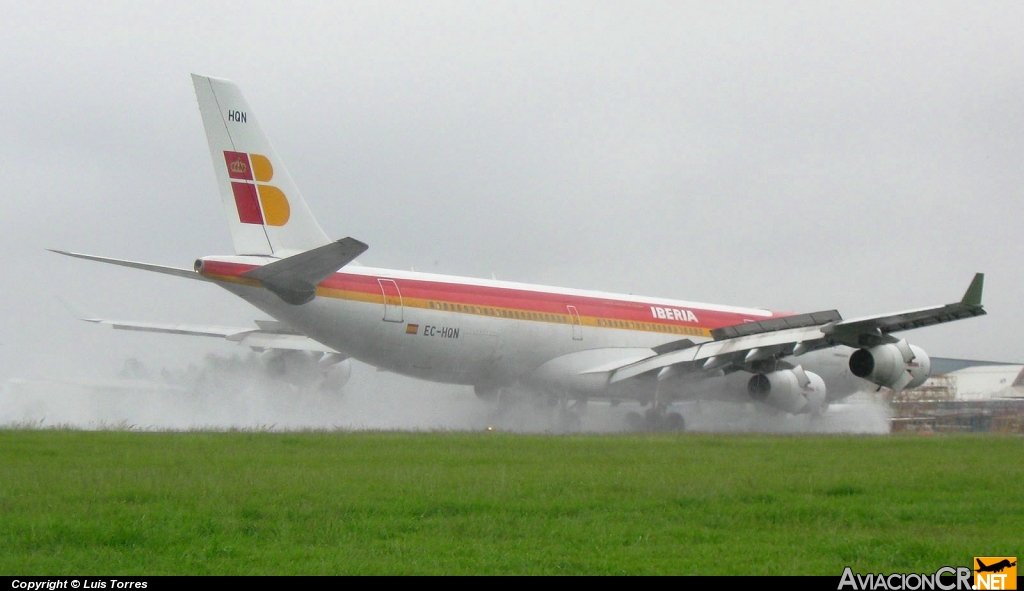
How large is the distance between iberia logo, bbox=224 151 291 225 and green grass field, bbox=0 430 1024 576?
7.17 m

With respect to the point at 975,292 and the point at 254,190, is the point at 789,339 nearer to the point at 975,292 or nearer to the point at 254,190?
the point at 975,292

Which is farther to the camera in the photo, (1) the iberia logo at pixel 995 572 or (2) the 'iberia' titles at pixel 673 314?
(2) the 'iberia' titles at pixel 673 314

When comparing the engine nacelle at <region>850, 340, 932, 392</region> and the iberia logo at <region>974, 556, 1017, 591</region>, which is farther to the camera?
the engine nacelle at <region>850, 340, 932, 392</region>

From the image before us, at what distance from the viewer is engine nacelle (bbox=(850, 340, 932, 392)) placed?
24891mm

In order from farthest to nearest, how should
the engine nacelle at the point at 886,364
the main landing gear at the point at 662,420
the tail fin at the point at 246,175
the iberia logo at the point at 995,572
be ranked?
the main landing gear at the point at 662,420 < the engine nacelle at the point at 886,364 < the tail fin at the point at 246,175 < the iberia logo at the point at 995,572

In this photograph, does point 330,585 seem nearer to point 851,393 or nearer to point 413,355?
point 413,355

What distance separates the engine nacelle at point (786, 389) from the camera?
26.4 m

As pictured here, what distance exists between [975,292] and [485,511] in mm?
17291

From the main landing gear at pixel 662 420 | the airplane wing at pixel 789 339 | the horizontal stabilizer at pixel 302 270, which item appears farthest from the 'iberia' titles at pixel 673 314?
the horizontal stabilizer at pixel 302 270

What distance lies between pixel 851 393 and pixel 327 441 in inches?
805

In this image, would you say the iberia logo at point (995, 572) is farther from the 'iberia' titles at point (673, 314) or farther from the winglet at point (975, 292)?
the 'iberia' titles at point (673, 314)

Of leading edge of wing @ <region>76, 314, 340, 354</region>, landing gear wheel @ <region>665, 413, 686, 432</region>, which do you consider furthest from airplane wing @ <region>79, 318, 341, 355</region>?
landing gear wheel @ <region>665, 413, 686, 432</region>

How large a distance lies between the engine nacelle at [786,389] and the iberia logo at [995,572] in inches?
750

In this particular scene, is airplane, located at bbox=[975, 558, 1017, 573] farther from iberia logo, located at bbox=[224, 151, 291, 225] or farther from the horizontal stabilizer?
iberia logo, located at bbox=[224, 151, 291, 225]
